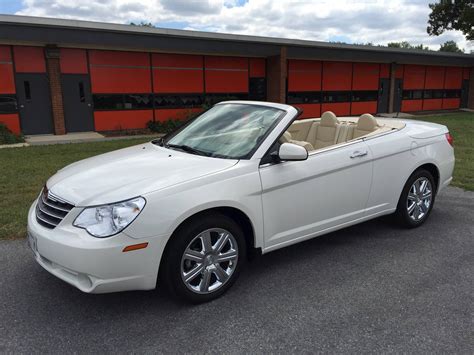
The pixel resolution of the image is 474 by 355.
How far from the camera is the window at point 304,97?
2100 centimetres

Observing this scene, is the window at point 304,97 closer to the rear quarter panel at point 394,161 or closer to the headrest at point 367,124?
the headrest at point 367,124

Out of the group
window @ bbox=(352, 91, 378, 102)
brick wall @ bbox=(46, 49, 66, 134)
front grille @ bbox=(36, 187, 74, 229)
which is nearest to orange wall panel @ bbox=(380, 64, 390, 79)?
window @ bbox=(352, 91, 378, 102)

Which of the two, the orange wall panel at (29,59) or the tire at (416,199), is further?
the orange wall panel at (29,59)

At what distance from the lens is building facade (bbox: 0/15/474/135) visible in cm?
1459

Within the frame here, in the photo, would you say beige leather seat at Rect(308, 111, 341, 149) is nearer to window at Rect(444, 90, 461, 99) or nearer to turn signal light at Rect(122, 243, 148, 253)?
turn signal light at Rect(122, 243, 148, 253)

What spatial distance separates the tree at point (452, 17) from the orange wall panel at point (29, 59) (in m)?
24.1

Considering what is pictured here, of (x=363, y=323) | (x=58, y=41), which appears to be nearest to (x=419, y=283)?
(x=363, y=323)

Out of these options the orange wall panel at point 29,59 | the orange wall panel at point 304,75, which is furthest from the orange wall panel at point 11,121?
the orange wall panel at point 304,75

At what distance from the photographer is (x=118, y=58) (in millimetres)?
16203

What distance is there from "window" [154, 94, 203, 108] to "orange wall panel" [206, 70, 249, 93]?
2.16ft

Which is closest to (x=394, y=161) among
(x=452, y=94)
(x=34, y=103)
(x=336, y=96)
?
(x=34, y=103)

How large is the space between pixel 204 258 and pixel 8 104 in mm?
13971

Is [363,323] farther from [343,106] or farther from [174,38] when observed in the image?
[343,106]

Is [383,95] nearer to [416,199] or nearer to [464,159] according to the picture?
[464,159]
